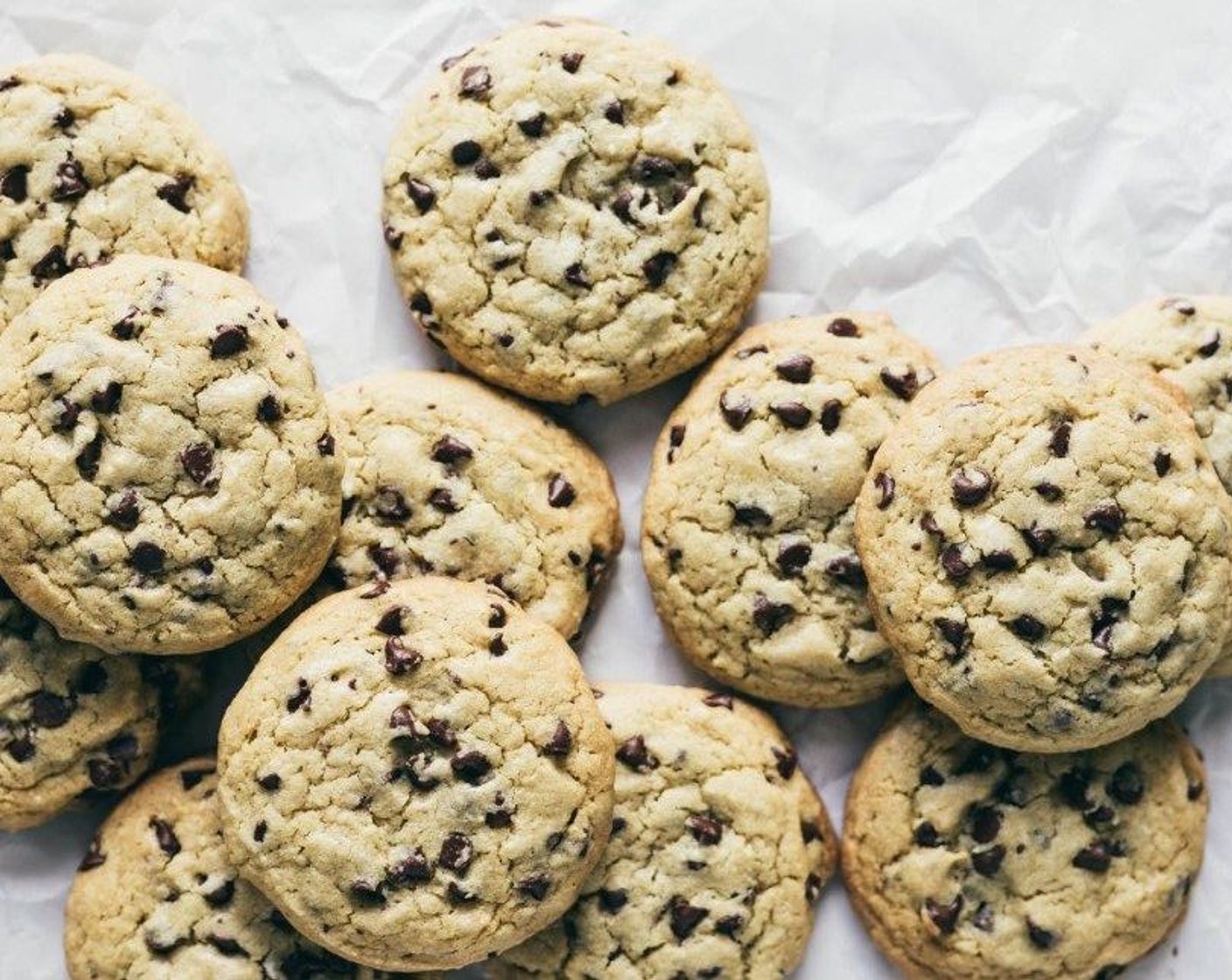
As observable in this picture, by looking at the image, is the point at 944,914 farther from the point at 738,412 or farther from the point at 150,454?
the point at 150,454

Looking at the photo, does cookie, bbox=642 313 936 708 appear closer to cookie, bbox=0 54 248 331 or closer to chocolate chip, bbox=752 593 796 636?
chocolate chip, bbox=752 593 796 636

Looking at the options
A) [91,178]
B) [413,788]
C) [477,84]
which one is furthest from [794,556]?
[91,178]

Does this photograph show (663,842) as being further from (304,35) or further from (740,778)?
(304,35)

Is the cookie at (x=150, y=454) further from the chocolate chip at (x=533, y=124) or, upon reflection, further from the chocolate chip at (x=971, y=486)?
the chocolate chip at (x=971, y=486)

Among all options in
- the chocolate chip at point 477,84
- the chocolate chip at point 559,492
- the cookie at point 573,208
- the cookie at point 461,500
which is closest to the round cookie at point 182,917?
the cookie at point 461,500

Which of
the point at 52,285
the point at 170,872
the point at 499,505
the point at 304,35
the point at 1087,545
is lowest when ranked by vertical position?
the point at 170,872

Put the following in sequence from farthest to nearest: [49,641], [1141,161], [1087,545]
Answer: [1141,161] → [49,641] → [1087,545]

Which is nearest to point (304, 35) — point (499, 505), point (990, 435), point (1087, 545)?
point (499, 505)
